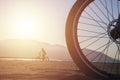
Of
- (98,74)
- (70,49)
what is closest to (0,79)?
(70,49)

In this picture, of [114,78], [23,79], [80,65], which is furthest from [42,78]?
[114,78]

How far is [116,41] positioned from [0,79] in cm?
273

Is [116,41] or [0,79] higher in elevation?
[116,41]

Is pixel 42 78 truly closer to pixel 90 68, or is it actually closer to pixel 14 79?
pixel 14 79

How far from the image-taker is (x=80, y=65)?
7.23 m

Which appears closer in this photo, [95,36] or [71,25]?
[71,25]

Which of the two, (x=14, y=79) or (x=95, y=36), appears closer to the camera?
(x=14, y=79)

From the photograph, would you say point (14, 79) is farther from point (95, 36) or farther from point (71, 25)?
point (95, 36)

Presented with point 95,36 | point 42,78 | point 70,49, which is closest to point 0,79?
point 42,78

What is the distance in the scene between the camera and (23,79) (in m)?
7.33

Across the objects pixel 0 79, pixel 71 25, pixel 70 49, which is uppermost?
pixel 71 25

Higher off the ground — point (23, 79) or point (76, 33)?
point (76, 33)

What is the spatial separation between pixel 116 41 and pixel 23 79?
2271 mm

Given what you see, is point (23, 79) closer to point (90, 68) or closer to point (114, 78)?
point (90, 68)
